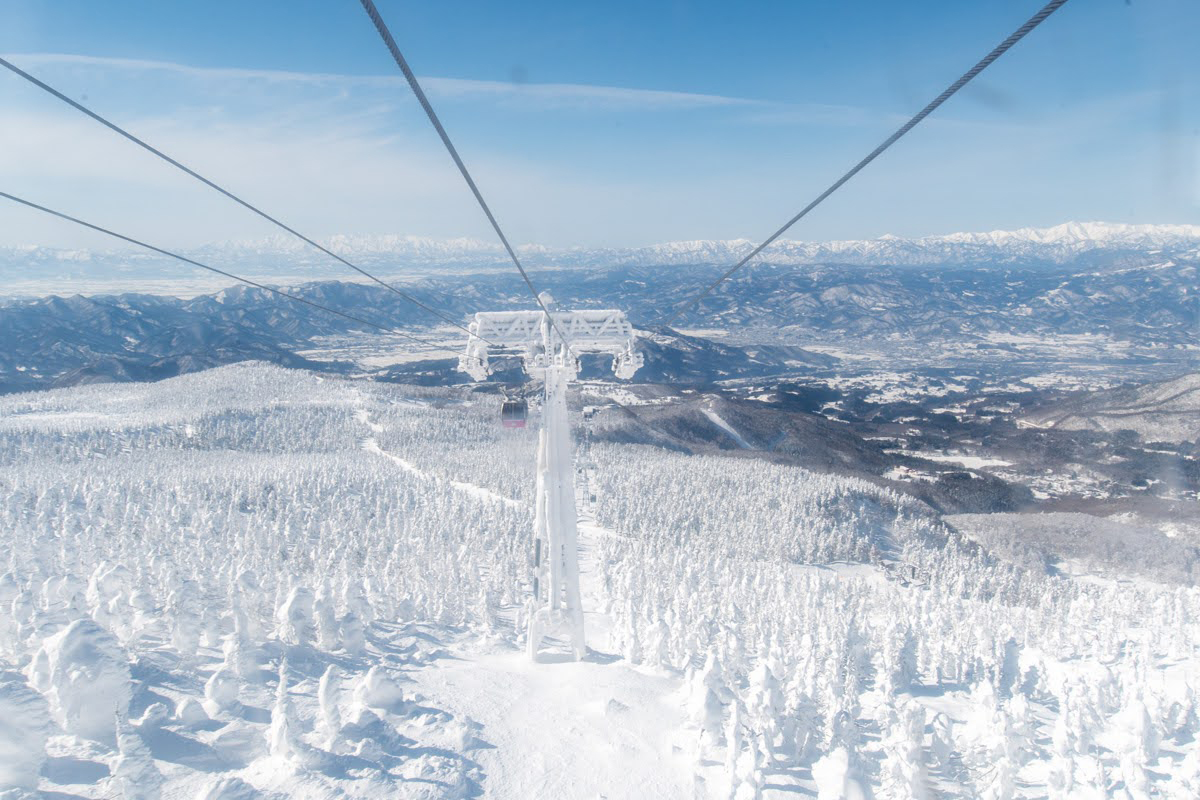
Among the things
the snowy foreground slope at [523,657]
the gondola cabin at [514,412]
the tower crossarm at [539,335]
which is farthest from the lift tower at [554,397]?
the snowy foreground slope at [523,657]

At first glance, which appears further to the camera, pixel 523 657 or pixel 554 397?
pixel 523 657

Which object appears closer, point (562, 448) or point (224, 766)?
point (224, 766)

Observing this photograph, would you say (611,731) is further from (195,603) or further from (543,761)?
(195,603)

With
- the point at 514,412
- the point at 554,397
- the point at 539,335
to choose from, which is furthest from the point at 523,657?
the point at 539,335

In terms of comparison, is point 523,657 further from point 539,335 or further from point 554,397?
point 539,335

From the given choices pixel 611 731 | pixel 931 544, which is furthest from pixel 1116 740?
pixel 931 544

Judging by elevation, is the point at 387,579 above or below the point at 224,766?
below

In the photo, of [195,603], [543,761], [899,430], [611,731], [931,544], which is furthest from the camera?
[899,430]
